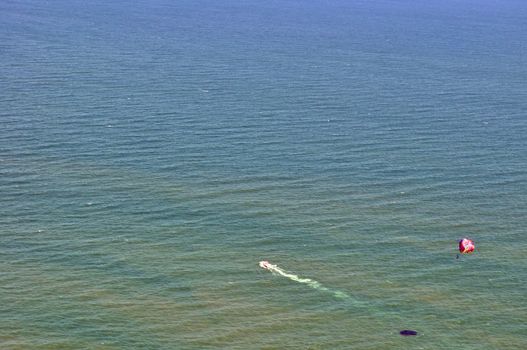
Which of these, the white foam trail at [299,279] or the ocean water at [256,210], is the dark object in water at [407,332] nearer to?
the ocean water at [256,210]

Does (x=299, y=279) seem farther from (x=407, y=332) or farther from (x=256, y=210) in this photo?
(x=256, y=210)

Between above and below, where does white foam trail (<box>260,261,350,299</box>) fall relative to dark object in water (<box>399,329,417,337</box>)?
above

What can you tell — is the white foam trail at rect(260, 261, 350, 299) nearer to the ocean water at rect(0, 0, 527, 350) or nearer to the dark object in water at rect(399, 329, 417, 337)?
the ocean water at rect(0, 0, 527, 350)

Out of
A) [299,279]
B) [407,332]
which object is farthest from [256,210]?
[407,332]

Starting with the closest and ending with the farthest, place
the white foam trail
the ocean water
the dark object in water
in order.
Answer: the dark object in water, the ocean water, the white foam trail

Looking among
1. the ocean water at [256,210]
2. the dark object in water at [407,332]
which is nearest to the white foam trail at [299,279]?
the ocean water at [256,210]

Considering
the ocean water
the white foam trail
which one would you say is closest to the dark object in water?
the ocean water

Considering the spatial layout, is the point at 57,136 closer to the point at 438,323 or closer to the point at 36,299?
the point at 36,299

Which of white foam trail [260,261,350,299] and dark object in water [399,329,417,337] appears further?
white foam trail [260,261,350,299]
